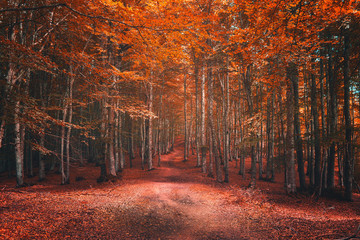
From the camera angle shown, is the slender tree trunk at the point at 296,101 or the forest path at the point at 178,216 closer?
the forest path at the point at 178,216

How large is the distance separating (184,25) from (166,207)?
665 cm

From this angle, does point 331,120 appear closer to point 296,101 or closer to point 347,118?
point 347,118

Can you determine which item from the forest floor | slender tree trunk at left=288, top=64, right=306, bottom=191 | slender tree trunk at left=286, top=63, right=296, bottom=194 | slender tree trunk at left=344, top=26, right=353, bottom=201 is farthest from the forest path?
slender tree trunk at left=344, top=26, right=353, bottom=201

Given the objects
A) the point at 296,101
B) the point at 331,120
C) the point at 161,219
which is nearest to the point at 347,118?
the point at 331,120

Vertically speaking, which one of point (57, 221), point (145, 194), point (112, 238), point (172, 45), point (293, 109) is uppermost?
point (172, 45)

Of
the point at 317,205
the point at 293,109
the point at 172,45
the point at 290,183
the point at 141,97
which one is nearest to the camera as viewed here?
the point at 172,45

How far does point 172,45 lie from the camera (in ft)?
19.6

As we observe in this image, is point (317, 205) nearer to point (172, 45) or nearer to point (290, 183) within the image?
point (290, 183)

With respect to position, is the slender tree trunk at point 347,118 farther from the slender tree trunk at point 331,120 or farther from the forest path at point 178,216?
the forest path at point 178,216

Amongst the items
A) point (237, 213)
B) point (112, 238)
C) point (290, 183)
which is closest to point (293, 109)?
point (290, 183)

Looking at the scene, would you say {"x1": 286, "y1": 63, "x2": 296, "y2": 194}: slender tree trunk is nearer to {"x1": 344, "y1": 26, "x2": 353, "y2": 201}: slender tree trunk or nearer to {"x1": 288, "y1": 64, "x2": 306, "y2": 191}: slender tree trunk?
{"x1": 288, "y1": 64, "x2": 306, "y2": 191}: slender tree trunk

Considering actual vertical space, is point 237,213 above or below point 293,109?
below

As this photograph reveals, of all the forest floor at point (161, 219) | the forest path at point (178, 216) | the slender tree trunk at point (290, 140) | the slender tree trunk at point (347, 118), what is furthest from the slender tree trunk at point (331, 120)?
the forest path at point (178, 216)

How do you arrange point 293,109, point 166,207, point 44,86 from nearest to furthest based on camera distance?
point 166,207 → point 293,109 → point 44,86
